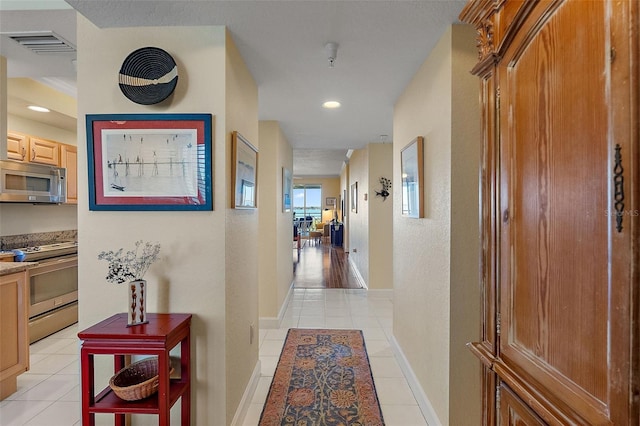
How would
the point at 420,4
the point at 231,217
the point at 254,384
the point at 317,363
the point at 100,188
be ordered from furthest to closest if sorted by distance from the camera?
the point at 317,363 → the point at 254,384 → the point at 231,217 → the point at 100,188 → the point at 420,4

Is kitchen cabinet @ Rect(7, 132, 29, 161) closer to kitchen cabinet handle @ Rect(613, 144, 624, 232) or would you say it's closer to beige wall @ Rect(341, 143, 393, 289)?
beige wall @ Rect(341, 143, 393, 289)

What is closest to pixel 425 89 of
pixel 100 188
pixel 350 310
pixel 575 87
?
pixel 575 87

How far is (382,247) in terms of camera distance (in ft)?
16.8

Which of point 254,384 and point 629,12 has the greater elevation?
point 629,12

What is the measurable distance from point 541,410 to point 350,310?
12.4 ft

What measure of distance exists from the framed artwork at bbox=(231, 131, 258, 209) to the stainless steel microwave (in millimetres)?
2436

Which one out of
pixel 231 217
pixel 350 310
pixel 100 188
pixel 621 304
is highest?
pixel 100 188

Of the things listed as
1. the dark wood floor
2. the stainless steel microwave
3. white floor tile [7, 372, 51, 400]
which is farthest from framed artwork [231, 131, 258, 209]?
the dark wood floor

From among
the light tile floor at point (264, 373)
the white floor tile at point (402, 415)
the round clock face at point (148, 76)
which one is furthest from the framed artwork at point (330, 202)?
the round clock face at point (148, 76)

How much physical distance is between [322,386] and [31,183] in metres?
3.67

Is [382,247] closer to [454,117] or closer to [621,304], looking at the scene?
[454,117]

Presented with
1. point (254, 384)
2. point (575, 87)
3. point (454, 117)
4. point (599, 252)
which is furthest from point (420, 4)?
point (254, 384)

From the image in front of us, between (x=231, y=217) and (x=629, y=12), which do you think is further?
(x=231, y=217)

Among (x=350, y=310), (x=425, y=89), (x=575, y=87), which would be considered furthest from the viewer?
(x=350, y=310)
